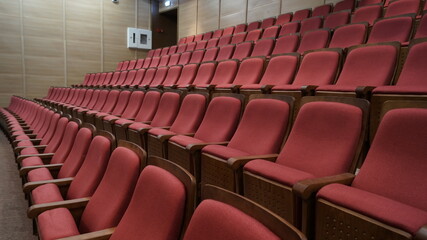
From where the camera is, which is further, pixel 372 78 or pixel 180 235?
pixel 372 78

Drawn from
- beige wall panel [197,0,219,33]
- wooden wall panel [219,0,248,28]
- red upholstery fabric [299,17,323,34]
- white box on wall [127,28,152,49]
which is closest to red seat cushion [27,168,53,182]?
red upholstery fabric [299,17,323,34]

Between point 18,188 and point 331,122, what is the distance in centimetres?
57

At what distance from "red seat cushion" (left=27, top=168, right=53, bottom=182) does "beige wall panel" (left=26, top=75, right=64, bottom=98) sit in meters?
1.51

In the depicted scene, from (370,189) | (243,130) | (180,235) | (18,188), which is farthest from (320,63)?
(18,188)

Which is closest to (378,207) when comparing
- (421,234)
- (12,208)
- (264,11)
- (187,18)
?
(421,234)

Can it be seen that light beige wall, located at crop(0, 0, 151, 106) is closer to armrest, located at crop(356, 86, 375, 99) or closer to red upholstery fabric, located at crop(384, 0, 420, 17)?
red upholstery fabric, located at crop(384, 0, 420, 17)

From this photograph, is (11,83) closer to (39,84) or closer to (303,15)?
(39,84)

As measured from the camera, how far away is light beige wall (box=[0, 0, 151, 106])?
162cm

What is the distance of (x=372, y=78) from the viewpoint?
0.46 m

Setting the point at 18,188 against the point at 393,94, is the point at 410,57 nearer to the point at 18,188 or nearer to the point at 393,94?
the point at 393,94

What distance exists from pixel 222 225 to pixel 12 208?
477mm

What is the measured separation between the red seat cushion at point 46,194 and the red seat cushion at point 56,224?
34mm

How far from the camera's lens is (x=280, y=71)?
628mm

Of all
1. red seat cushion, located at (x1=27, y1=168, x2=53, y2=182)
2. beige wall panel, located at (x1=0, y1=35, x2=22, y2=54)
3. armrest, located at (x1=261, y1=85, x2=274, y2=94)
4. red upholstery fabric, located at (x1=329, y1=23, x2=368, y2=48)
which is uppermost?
beige wall panel, located at (x1=0, y1=35, x2=22, y2=54)
